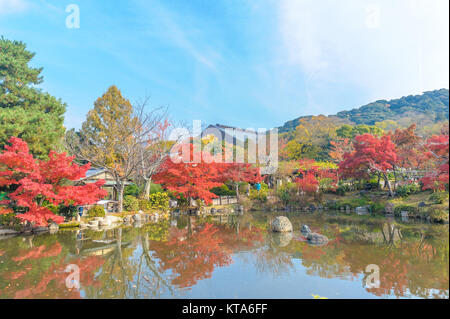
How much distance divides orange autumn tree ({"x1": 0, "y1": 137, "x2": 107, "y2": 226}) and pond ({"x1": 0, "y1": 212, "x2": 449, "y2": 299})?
994 mm

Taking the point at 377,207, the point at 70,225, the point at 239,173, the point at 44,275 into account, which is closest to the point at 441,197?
the point at 44,275

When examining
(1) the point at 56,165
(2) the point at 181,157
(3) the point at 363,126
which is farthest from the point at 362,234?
(3) the point at 363,126

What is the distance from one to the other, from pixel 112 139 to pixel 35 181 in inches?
317

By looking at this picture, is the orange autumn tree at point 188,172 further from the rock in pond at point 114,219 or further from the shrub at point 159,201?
the rock in pond at point 114,219

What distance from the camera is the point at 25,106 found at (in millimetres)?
13234

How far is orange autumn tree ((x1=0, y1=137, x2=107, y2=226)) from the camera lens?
350 inches

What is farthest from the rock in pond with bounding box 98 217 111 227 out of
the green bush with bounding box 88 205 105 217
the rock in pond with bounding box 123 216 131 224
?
the rock in pond with bounding box 123 216 131 224

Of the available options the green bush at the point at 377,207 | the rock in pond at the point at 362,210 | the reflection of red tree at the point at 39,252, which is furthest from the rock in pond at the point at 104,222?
the green bush at the point at 377,207

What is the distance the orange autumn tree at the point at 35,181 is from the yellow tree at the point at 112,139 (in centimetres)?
325

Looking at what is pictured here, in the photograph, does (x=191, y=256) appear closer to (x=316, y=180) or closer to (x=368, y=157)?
(x=368, y=157)

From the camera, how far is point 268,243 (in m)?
7.91
